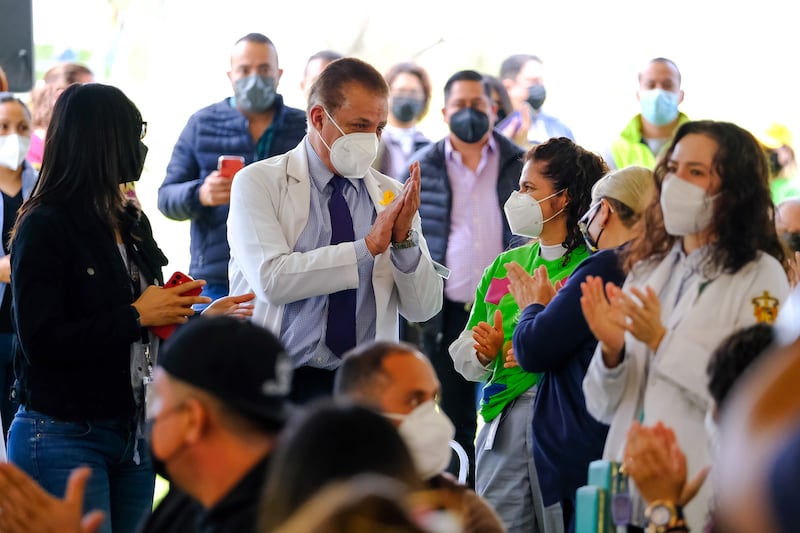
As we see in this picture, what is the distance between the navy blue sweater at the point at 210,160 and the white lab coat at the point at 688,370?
3.08 m

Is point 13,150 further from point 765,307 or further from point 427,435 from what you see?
point 765,307

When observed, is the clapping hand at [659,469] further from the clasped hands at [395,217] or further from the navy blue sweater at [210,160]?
the navy blue sweater at [210,160]

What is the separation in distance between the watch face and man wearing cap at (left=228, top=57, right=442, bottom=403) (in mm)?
1345

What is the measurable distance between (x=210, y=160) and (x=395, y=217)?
247cm

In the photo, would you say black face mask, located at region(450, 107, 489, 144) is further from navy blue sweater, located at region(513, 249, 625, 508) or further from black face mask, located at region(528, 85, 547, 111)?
navy blue sweater, located at region(513, 249, 625, 508)

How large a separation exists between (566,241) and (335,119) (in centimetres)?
90

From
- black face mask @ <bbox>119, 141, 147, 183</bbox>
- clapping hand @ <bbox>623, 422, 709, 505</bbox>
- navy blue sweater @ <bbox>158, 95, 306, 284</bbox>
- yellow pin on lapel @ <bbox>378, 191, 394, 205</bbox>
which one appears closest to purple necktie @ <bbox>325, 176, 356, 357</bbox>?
yellow pin on lapel @ <bbox>378, 191, 394, 205</bbox>

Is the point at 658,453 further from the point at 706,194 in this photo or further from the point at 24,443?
the point at 24,443

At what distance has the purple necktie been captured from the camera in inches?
153

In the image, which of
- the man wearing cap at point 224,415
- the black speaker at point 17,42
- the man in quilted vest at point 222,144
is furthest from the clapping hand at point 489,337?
the black speaker at point 17,42

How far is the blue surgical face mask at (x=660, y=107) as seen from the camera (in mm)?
7129

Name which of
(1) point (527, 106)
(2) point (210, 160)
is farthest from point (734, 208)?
(1) point (527, 106)

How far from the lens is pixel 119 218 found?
371 centimetres

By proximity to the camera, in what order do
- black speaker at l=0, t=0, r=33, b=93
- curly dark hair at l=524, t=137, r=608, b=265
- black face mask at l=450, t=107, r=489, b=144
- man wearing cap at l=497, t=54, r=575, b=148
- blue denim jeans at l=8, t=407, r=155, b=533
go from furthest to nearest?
1. man wearing cap at l=497, t=54, r=575, b=148
2. black speaker at l=0, t=0, r=33, b=93
3. black face mask at l=450, t=107, r=489, b=144
4. curly dark hair at l=524, t=137, r=608, b=265
5. blue denim jeans at l=8, t=407, r=155, b=533
